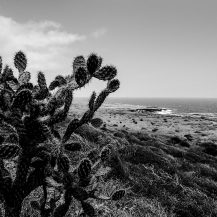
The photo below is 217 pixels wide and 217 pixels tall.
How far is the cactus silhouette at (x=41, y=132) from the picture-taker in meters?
2.63

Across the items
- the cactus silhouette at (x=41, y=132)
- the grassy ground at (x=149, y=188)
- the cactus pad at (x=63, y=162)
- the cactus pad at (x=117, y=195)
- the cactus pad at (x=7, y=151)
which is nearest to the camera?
the cactus pad at (x=7, y=151)

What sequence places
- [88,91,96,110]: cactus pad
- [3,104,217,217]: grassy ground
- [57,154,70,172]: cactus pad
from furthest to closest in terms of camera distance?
1. [3,104,217,217]: grassy ground
2. [88,91,96,110]: cactus pad
3. [57,154,70,172]: cactus pad

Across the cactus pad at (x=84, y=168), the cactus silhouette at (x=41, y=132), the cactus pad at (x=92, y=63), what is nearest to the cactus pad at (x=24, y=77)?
the cactus silhouette at (x=41, y=132)

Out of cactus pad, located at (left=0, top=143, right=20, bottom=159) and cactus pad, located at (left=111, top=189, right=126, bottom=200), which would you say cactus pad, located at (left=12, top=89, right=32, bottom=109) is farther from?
cactus pad, located at (left=111, top=189, right=126, bottom=200)

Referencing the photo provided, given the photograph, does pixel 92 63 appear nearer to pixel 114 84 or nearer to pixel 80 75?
pixel 80 75

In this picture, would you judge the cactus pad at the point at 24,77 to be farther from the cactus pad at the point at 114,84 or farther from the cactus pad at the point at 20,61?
the cactus pad at the point at 114,84

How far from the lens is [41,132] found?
2658 millimetres

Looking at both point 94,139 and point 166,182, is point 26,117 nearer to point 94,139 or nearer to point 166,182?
point 166,182

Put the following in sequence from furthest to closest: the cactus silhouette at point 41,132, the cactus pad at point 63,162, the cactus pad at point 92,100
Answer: the cactus pad at point 92,100, the cactus pad at point 63,162, the cactus silhouette at point 41,132

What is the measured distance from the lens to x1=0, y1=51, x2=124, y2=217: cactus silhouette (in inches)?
104

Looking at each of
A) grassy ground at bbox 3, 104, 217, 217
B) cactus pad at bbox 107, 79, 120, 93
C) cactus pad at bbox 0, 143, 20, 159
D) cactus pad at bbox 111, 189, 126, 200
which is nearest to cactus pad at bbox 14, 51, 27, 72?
cactus pad at bbox 107, 79, 120, 93

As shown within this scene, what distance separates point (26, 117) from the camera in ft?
8.36

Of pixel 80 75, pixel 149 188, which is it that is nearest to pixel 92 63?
pixel 80 75

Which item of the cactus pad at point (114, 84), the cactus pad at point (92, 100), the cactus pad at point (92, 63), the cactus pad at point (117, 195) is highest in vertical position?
the cactus pad at point (92, 63)
